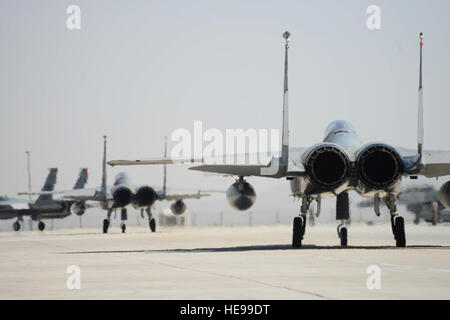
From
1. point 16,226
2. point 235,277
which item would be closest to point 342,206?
point 235,277

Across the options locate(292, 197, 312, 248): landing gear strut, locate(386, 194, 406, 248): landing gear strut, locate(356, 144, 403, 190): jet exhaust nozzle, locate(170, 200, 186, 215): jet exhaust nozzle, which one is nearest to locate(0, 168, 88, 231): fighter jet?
locate(170, 200, 186, 215): jet exhaust nozzle

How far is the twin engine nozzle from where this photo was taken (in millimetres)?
20625

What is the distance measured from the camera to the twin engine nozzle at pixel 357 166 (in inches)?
812

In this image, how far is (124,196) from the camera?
4644cm

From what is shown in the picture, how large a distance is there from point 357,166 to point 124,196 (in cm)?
2725

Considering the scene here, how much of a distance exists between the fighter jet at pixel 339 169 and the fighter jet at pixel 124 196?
24004mm

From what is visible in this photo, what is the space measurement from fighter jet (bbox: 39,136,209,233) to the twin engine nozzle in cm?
2678

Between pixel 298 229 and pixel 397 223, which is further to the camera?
pixel 298 229

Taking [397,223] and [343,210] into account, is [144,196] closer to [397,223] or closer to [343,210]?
[343,210]

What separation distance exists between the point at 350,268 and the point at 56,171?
68.5 m

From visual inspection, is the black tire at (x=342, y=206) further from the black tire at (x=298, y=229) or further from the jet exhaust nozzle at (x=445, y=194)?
the jet exhaust nozzle at (x=445, y=194)

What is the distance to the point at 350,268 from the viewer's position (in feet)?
46.7
